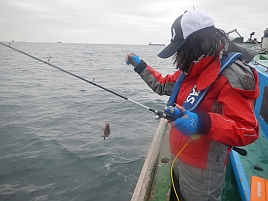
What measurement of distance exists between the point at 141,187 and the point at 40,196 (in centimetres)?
263

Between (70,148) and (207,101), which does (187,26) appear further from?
(70,148)

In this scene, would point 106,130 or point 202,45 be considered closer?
point 202,45

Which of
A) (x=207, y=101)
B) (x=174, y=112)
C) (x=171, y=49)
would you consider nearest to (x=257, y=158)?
(x=207, y=101)

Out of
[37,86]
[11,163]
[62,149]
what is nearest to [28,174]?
[11,163]

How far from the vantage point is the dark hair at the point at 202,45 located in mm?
1864

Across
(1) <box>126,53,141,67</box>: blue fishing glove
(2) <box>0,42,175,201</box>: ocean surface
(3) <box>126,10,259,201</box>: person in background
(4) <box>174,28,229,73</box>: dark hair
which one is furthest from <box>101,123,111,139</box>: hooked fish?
(4) <box>174,28,229,73</box>: dark hair

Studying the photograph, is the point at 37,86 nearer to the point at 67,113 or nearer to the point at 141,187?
the point at 67,113

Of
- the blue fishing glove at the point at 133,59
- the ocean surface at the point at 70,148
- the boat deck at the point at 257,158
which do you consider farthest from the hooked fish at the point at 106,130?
the blue fishing glove at the point at 133,59

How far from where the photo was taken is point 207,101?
1938 mm

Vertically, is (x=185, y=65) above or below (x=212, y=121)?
above

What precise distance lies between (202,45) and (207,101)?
19.0 inches

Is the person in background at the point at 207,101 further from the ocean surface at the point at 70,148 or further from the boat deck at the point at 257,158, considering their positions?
the ocean surface at the point at 70,148

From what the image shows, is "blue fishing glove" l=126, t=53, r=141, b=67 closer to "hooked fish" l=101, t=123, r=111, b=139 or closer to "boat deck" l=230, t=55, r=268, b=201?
"boat deck" l=230, t=55, r=268, b=201

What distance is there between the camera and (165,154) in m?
4.32
